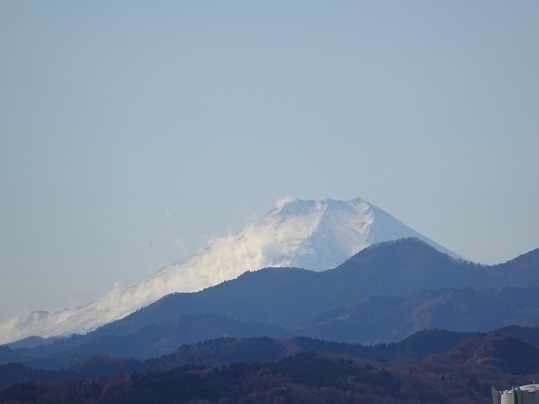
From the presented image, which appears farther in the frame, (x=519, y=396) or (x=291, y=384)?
(x=291, y=384)

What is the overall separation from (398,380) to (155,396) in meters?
36.4

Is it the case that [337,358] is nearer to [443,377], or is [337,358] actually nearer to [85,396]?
[443,377]

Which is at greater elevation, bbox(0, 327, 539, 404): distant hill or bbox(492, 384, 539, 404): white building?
bbox(0, 327, 539, 404): distant hill

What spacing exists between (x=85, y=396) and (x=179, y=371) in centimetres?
1459

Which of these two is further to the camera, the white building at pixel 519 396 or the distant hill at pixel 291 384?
the distant hill at pixel 291 384

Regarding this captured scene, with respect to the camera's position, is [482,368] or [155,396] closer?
[155,396]

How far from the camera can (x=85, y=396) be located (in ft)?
527

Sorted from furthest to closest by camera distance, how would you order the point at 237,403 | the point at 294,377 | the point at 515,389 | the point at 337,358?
the point at 337,358, the point at 294,377, the point at 237,403, the point at 515,389

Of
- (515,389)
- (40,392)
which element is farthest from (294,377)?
(515,389)

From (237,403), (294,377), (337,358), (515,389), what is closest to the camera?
(515,389)

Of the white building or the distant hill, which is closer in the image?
the white building

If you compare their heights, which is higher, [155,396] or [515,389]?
[155,396]

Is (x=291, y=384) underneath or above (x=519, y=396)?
above

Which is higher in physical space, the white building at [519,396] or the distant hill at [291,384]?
the distant hill at [291,384]
